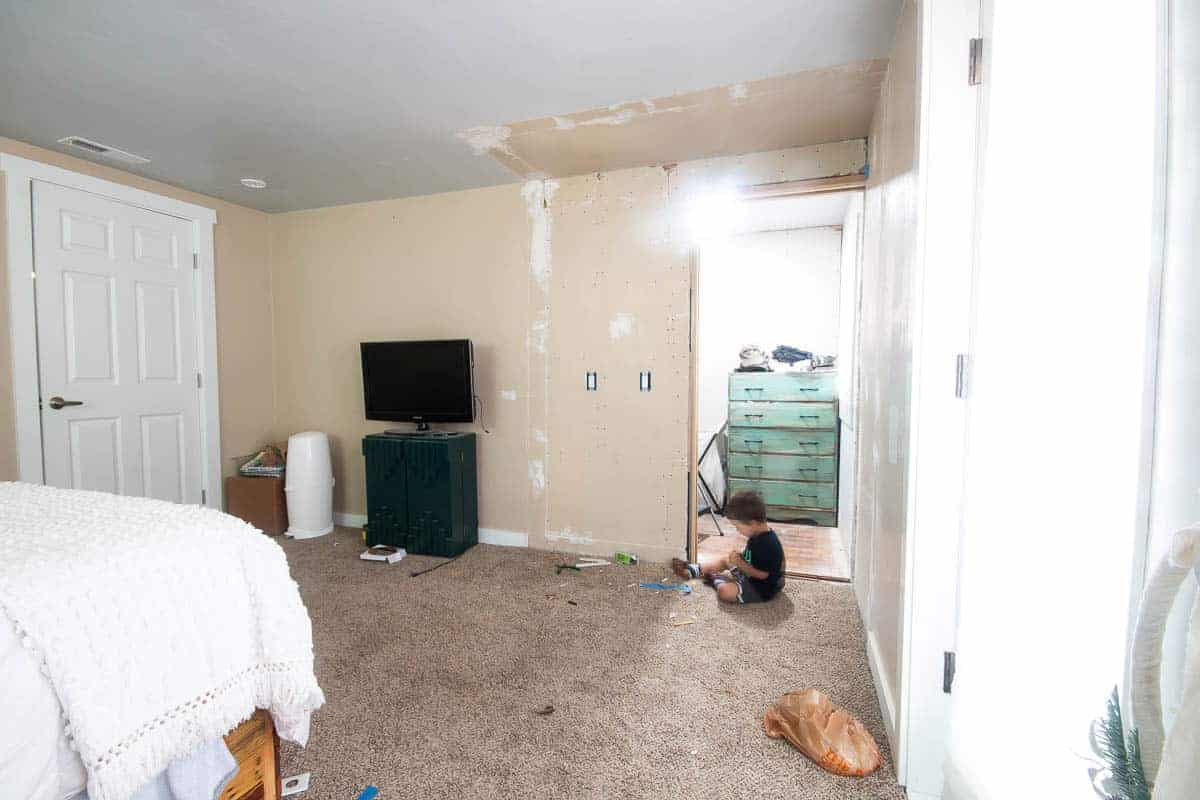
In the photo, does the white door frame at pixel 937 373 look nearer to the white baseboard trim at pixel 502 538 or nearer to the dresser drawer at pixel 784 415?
the white baseboard trim at pixel 502 538

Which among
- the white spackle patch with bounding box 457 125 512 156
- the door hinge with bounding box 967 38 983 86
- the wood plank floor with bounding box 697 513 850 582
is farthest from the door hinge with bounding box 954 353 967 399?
the white spackle patch with bounding box 457 125 512 156

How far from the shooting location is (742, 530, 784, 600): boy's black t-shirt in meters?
2.64

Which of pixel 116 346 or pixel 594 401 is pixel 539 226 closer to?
pixel 594 401

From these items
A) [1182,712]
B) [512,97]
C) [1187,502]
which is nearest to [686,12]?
[512,97]

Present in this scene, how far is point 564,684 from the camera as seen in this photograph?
1953mm

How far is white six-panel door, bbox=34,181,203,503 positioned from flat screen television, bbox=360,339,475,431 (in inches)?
46.8

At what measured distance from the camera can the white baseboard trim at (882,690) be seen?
1.59 metres

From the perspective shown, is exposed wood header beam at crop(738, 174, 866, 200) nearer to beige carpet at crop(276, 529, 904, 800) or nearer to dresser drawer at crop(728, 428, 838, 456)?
dresser drawer at crop(728, 428, 838, 456)

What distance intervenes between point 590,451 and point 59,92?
2.96 m

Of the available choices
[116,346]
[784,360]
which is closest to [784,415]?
[784,360]

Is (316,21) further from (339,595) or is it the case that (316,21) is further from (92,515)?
(339,595)

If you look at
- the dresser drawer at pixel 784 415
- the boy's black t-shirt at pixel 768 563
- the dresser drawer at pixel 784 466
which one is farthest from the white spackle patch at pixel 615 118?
the dresser drawer at pixel 784 466

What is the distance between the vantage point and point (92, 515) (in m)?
1.18

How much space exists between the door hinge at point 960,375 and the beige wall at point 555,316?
1.81m
